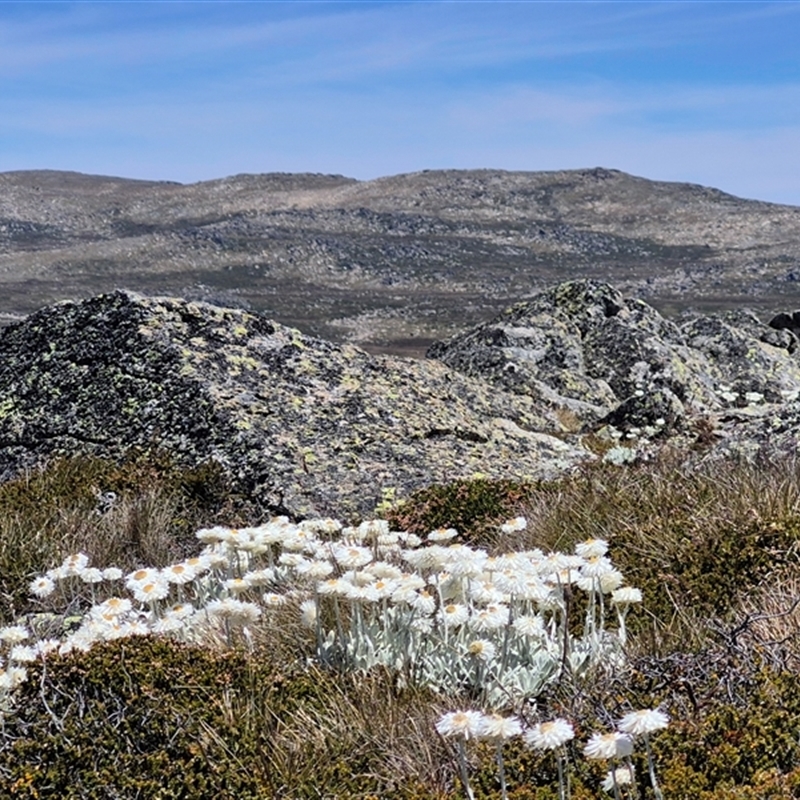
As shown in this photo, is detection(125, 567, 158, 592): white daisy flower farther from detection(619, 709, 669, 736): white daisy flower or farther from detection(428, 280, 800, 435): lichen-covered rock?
detection(428, 280, 800, 435): lichen-covered rock

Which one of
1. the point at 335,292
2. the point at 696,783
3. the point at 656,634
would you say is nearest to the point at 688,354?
the point at 656,634

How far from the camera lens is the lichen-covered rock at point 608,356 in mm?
14484

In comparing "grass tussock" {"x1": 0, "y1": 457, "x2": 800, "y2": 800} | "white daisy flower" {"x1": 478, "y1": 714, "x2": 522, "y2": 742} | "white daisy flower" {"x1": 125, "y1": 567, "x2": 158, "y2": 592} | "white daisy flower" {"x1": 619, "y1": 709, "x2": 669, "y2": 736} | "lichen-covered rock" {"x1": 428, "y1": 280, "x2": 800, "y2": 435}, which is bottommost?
"grass tussock" {"x1": 0, "y1": 457, "x2": 800, "y2": 800}

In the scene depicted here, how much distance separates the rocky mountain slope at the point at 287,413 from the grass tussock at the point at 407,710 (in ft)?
10.3

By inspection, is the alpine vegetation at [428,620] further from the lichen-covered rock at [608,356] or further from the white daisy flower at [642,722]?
the lichen-covered rock at [608,356]

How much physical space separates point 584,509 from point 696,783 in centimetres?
364

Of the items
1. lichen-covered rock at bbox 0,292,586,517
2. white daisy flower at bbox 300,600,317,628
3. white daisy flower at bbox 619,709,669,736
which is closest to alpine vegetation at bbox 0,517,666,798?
white daisy flower at bbox 300,600,317,628

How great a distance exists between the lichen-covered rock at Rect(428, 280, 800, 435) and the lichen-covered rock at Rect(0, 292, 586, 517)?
319 centimetres

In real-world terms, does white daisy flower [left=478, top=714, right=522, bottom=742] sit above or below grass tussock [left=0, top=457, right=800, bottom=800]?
above

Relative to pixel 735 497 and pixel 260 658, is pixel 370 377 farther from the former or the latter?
pixel 260 658

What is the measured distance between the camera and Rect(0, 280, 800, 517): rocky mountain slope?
9.15 metres

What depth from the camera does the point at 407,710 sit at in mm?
4496

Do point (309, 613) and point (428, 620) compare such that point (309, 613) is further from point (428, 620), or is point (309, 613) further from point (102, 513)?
point (102, 513)

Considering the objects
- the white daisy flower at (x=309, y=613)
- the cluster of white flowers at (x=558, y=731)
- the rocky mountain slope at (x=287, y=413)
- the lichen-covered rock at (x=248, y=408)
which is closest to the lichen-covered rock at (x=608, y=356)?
the rocky mountain slope at (x=287, y=413)
